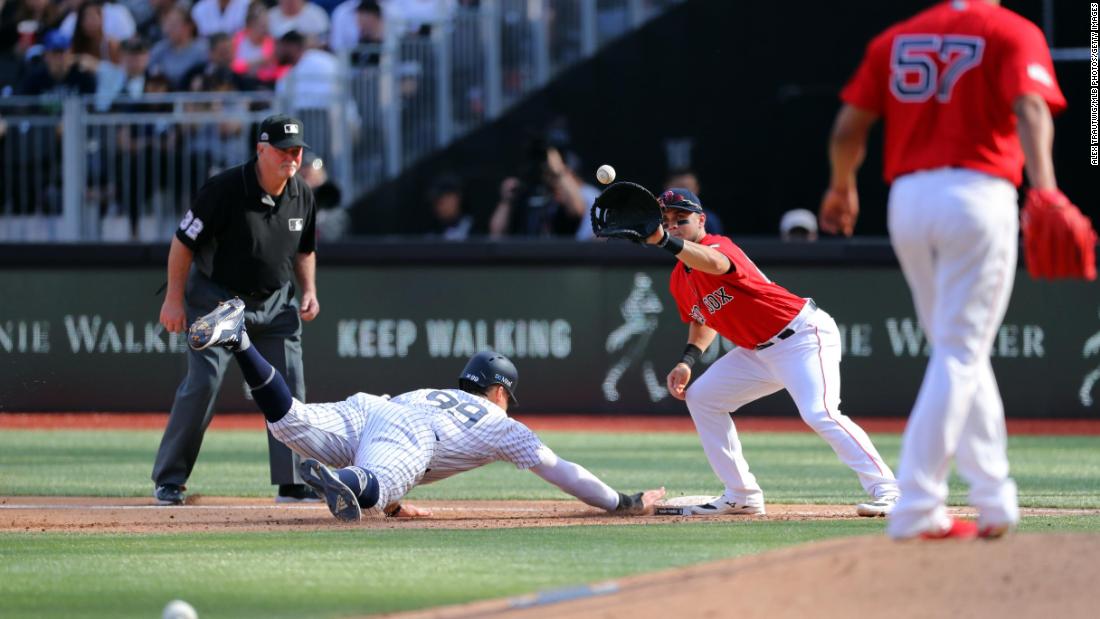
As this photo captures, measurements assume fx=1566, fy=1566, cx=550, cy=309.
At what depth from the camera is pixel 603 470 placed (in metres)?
10.5

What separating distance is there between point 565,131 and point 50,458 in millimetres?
7680

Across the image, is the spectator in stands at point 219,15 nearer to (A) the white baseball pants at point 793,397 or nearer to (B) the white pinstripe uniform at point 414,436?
(B) the white pinstripe uniform at point 414,436

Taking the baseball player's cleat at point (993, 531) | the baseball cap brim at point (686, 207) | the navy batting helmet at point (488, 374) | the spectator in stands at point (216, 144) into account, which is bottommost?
the baseball player's cleat at point (993, 531)

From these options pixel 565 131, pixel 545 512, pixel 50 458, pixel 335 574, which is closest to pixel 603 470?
pixel 545 512

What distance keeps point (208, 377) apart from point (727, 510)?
2940mm

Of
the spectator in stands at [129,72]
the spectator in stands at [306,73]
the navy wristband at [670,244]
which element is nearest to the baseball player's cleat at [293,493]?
the navy wristband at [670,244]

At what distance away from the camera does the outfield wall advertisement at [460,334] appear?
47.3 ft

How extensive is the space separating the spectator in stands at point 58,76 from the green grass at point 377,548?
6962 millimetres

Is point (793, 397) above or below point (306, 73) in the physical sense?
below

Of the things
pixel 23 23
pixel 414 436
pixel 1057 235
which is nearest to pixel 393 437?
pixel 414 436

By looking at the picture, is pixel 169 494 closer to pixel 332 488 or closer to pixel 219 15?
pixel 332 488

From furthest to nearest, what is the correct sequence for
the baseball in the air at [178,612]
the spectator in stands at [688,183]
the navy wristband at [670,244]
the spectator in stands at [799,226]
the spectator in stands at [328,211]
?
the spectator in stands at [328,211] → the spectator in stands at [799,226] → the spectator in stands at [688,183] → the navy wristband at [670,244] → the baseball in the air at [178,612]

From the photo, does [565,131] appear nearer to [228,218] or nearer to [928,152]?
[228,218]

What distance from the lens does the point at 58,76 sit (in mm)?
17188
